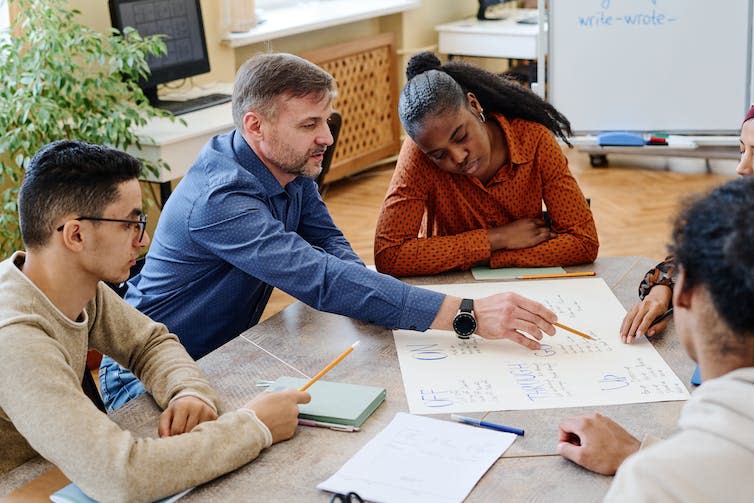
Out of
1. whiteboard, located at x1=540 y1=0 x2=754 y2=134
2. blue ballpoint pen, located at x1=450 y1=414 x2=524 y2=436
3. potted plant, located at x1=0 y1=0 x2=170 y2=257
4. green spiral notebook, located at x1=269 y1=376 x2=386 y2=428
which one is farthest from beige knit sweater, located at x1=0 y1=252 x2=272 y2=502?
whiteboard, located at x1=540 y1=0 x2=754 y2=134

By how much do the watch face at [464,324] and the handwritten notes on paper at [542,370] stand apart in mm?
21

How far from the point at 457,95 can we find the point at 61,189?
3.47 feet

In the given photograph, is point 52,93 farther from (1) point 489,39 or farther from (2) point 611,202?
(1) point 489,39

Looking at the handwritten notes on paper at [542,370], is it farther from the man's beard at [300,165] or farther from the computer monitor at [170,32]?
the computer monitor at [170,32]

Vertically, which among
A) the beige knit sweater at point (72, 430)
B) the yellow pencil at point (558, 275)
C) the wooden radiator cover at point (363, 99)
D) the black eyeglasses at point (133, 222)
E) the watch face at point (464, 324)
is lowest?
the wooden radiator cover at point (363, 99)

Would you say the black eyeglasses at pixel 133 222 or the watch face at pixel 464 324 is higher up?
the black eyeglasses at pixel 133 222

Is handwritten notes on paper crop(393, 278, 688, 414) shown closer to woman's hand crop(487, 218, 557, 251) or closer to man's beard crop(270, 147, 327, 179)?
woman's hand crop(487, 218, 557, 251)

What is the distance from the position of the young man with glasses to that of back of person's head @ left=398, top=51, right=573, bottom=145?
0.82 metres

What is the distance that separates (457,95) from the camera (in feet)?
7.50

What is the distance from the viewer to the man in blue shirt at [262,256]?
73.7 inches

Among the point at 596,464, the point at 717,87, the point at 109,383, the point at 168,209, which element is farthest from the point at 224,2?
the point at 596,464

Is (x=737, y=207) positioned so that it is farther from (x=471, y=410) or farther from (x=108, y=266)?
(x=108, y=266)

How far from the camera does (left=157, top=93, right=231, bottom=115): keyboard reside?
3.84 meters

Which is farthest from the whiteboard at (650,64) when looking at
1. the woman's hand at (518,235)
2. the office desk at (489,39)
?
the woman's hand at (518,235)
